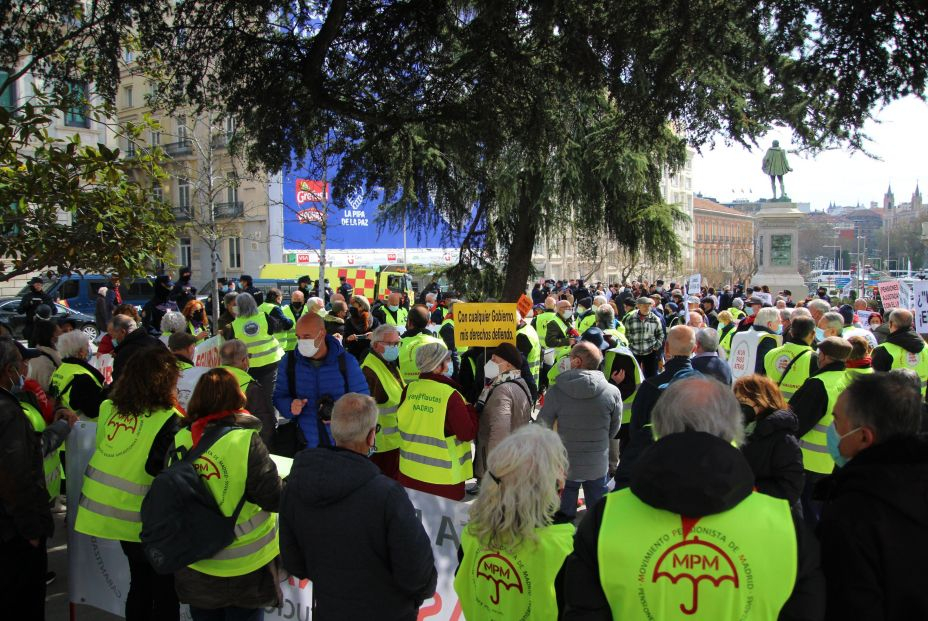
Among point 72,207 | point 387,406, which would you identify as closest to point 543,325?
point 387,406

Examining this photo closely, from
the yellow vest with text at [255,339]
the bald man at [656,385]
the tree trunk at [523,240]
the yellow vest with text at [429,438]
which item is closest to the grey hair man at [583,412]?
the bald man at [656,385]

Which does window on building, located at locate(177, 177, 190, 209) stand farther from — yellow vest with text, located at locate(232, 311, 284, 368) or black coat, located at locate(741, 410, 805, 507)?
black coat, located at locate(741, 410, 805, 507)

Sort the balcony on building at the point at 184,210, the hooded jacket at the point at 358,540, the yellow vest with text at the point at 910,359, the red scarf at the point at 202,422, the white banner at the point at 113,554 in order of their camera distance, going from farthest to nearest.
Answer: the balcony on building at the point at 184,210, the yellow vest with text at the point at 910,359, the white banner at the point at 113,554, the red scarf at the point at 202,422, the hooded jacket at the point at 358,540

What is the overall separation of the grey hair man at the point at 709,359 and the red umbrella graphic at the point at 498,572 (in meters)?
3.39

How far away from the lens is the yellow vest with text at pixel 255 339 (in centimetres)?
822

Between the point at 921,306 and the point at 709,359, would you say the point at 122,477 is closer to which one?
the point at 709,359

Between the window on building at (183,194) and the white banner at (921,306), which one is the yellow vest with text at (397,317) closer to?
the white banner at (921,306)

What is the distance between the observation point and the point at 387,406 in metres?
6.36

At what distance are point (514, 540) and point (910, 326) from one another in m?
5.76

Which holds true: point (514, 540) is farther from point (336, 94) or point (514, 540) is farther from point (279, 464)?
point (336, 94)

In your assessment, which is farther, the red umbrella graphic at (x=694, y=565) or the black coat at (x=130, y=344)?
the black coat at (x=130, y=344)

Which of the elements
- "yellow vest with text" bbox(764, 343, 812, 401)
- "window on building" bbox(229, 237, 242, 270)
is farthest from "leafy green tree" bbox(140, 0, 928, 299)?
"window on building" bbox(229, 237, 242, 270)

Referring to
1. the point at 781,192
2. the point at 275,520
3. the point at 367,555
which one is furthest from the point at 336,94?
the point at 781,192

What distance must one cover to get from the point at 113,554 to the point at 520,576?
2986mm
